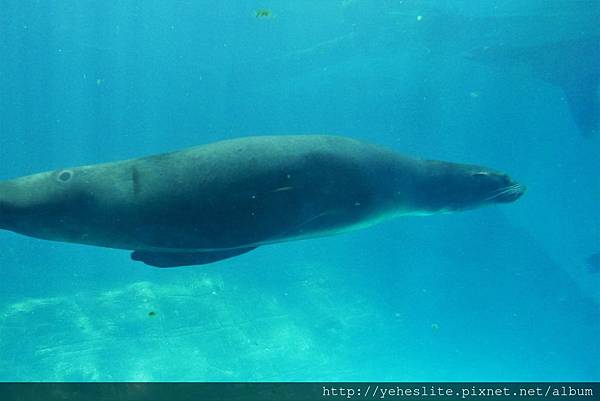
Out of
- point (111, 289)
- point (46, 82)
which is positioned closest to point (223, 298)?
point (111, 289)

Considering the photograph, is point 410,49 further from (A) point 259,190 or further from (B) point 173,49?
(A) point 259,190

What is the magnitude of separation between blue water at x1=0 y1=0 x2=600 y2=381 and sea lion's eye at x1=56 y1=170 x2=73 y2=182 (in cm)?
626

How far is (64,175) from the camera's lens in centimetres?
312

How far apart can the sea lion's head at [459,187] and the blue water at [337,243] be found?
5242 millimetres

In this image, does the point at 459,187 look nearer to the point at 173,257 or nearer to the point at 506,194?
the point at 506,194

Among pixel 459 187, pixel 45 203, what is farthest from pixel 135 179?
pixel 459 187

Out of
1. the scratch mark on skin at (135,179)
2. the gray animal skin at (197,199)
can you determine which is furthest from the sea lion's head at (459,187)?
the scratch mark on skin at (135,179)

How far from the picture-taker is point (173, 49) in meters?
31.7

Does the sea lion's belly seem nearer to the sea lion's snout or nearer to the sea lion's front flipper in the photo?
the sea lion's front flipper

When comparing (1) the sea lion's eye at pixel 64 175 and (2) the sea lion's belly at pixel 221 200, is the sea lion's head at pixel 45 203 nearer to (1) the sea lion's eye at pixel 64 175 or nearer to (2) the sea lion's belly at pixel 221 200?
(1) the sea lion's eye at pixel 64 175

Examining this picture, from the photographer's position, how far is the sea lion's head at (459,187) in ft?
14.7

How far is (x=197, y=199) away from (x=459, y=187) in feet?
8.56

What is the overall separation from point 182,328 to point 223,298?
5.92 ft

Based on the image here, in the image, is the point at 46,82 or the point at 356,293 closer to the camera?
the point at 356,293
